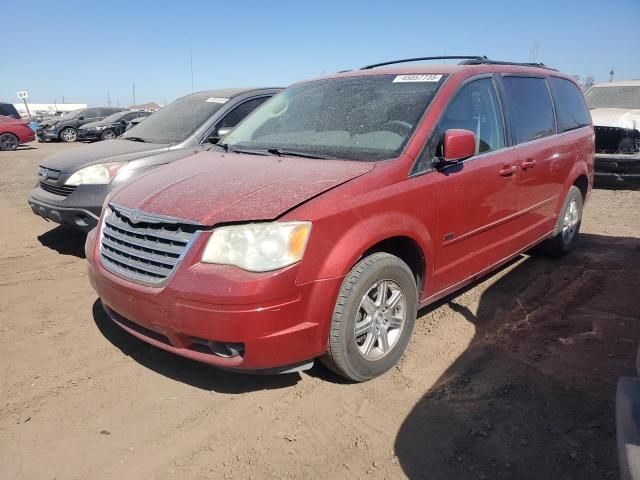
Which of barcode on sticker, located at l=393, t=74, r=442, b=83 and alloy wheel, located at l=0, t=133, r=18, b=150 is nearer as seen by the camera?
barcode on sticker, located at l=393, t=74, r=442, b=83

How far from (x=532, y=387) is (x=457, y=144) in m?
1.52

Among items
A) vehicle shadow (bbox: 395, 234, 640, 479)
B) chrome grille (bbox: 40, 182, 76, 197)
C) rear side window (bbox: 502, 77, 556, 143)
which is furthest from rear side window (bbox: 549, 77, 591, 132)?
chrome grille (bbox: 40, 182, 76, 197)

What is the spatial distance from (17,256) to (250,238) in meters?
4.02

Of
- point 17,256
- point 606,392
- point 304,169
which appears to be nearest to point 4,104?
point 17,256

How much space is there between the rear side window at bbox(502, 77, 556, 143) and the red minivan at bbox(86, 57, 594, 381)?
26mm

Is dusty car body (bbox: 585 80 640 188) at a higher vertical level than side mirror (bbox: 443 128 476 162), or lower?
lower

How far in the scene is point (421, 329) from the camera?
3.67m

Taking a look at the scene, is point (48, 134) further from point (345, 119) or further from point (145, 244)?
point (145, 244)

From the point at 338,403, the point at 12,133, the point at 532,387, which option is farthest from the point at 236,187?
the point at 12,133

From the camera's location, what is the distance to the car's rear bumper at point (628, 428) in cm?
148

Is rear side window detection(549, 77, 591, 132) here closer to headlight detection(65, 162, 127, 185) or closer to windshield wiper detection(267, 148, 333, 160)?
windshield wiper detection(267, 148, 333, 160)

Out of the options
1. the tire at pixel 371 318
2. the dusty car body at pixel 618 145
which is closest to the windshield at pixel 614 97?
the dusty car body at pixel 618 145

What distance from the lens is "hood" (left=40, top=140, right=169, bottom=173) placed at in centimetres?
518

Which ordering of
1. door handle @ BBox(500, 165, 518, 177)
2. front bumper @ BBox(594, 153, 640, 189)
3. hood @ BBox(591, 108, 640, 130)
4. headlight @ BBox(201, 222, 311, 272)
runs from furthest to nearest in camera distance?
1. hood @ BBox(591, 108, 640, 130)
2. front bumper @ BBox(594, 153, 640, 189)
3. door handle @ BBox(500, 165, 518, 177)
4. headlight @ BBox(201, 222, 311, 272)
